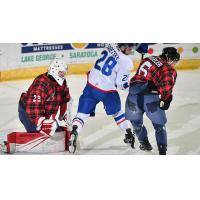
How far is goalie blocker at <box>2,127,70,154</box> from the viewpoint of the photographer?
349 centimetres

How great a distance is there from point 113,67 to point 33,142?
863 millimetres

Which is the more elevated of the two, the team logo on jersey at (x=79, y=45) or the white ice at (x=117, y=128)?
the team logo on jersey at (x=79, y=45)

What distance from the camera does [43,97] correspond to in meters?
3.47

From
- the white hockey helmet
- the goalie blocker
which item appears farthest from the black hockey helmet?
the goalie blocker

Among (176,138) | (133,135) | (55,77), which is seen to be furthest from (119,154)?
(55,77)

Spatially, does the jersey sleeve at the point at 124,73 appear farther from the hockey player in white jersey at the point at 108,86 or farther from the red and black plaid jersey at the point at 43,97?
the red and black plaid jersey at the point at 43,97

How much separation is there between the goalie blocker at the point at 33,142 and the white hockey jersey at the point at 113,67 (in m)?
0.58

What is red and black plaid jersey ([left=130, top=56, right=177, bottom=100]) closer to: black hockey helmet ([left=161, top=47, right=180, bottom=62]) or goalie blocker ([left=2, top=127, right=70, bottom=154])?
black hockey helmet ([left=161, top=47, right=180, bottom=62])

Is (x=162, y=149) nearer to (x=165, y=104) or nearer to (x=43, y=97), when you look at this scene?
(x=165, y=104)

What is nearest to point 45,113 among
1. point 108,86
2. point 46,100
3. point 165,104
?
point 46,100

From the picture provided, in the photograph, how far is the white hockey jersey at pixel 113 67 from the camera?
136 inches

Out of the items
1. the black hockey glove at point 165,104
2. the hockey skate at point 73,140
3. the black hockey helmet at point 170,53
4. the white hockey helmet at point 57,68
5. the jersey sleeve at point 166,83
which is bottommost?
the hockey skate at point 73,140

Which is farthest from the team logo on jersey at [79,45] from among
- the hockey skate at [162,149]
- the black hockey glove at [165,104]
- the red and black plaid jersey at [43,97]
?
the hockey skate at [162,149]

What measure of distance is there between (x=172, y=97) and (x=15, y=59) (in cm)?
127
